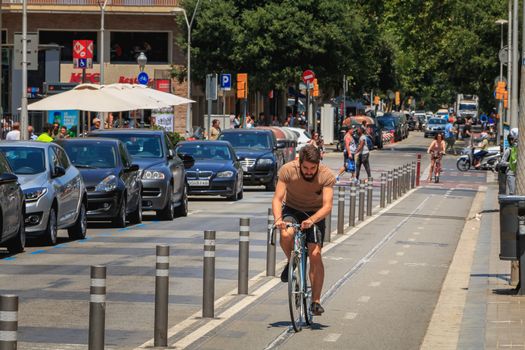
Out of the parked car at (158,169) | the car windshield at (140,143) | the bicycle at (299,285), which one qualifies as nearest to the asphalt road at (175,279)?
the bicycle at (299,285)

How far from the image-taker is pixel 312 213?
1320cm

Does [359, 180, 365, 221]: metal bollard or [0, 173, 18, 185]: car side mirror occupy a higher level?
[0, 173, 18, 185]: car side mirror

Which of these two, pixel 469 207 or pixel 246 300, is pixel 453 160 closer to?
pixel 469 207

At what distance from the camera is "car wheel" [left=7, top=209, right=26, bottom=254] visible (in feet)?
66.3

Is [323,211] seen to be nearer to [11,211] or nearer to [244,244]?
[244,244]

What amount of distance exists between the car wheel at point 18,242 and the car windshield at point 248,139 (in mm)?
20741

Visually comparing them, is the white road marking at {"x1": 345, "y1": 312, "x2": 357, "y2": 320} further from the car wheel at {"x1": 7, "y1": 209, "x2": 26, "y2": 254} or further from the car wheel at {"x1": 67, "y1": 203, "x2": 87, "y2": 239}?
the car wheel at {"x1": 67, "y1": 203, "x2": 87, "y2": 239}

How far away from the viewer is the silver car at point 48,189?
838 inches

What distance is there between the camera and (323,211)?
1299 centimetres

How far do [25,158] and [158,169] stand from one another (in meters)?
5.91

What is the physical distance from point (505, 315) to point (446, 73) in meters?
78.7

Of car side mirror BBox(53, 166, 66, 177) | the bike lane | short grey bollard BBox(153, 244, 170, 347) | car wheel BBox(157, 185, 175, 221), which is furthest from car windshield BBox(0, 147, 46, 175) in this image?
short grey bollard BBox(153, 244, 170, 347)

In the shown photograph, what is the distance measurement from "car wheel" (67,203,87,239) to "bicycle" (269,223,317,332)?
34.2 ft

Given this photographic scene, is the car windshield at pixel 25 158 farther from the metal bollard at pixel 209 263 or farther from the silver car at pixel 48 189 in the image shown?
the metal bollard at pixel 209 263
